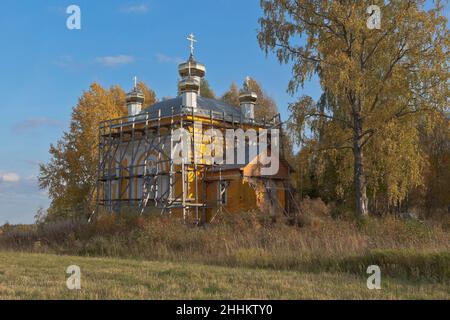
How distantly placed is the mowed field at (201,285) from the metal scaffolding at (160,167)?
46.7ft

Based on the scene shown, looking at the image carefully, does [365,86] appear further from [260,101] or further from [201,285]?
[260,101]

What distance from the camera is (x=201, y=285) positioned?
815 centimetres

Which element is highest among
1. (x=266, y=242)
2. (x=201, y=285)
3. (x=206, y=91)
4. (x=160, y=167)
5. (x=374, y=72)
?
(x=206, y=91)

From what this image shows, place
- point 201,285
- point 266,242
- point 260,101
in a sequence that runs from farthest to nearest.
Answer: point 260,101
point 266,242
point 201,285

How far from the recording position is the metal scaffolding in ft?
84.8

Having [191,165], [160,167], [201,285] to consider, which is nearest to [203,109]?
[191,165]

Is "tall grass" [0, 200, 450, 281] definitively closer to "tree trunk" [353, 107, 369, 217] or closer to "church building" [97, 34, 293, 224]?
"tree trunk" [353, 107, 369, 217]

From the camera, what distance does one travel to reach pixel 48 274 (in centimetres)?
991

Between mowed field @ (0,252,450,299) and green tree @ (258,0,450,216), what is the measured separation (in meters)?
9.76

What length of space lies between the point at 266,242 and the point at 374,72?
358 inches

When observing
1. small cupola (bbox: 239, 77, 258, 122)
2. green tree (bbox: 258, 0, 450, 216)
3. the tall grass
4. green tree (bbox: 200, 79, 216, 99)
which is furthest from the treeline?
green tree (bbox: 200, 79, 216, 99)
